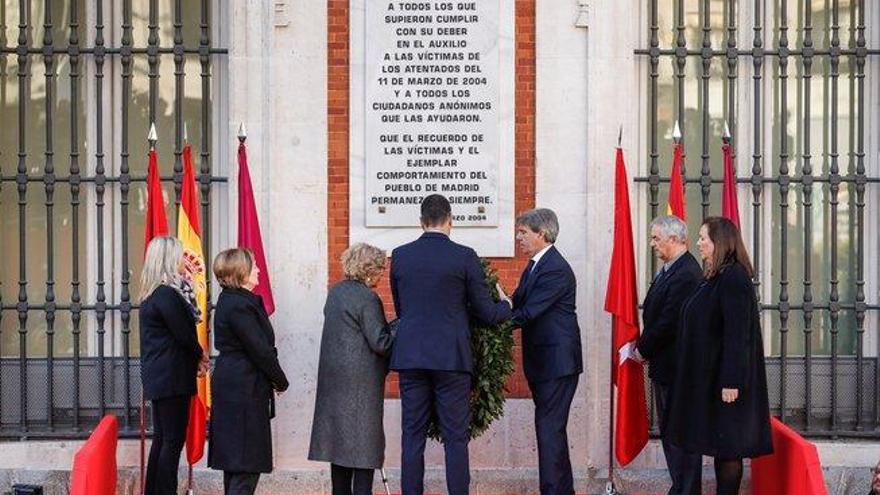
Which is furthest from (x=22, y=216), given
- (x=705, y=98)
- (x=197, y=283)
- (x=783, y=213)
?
(x=783, y=213)

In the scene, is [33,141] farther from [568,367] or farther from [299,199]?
[568,367]

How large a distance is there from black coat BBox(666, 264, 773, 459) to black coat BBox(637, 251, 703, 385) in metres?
0.39

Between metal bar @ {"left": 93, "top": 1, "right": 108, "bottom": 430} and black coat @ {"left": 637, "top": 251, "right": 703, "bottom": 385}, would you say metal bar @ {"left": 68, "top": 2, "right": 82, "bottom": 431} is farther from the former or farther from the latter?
black coat @ {"left": 637, "top": 251, "right": 703, "bottom": 385}

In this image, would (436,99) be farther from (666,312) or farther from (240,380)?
(240,380)

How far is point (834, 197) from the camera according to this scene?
11586mm

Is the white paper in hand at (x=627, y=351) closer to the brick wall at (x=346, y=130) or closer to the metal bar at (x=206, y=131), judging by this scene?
the brick wall at (x=346, y=130)

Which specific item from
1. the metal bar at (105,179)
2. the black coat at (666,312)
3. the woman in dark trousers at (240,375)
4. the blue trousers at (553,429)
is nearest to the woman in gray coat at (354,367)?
the woman in dark trousers at (240,375)

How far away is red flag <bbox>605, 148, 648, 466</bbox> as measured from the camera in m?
10.7

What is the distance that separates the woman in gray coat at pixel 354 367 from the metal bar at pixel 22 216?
2.60 m

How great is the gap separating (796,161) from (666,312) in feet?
7.19

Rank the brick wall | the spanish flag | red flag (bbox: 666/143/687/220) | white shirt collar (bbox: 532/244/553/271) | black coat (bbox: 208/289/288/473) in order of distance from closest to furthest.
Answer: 1. black coat (bbox: 208/289/288/473)
2. white shirt collar (bbox: 532/244/553/271)
3. the spanish flag
4. red flag (bbox: 666/143/687/220)
5. the brick wall

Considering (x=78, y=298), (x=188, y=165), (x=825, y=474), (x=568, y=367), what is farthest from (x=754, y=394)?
(x=78, y=298)

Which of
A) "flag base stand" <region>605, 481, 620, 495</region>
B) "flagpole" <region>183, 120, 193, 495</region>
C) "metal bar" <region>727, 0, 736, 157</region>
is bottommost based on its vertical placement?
"flag base stand" <region>605, 481, 620, 495</region>

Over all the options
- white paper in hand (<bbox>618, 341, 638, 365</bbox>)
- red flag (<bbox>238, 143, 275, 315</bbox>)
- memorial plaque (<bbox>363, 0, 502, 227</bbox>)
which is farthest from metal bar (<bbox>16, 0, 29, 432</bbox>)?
white paper in hand (<bbox>618, 341, 638, 365</bbox>)
